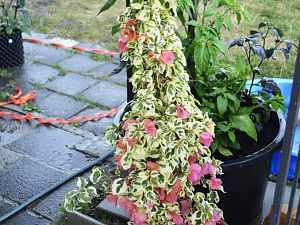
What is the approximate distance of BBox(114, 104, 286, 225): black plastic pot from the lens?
2.21 m

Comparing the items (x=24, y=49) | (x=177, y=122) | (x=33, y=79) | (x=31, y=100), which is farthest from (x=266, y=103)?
(x=24, y=49)

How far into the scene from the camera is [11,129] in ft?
11.3

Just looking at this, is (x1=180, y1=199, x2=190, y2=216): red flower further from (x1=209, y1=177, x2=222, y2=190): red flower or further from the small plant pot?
the small plant pot

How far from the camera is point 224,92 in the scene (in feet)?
7.47

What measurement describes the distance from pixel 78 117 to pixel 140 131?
174 cm

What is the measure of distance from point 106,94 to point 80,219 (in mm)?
1643

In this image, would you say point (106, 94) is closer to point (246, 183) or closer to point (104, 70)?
point (104, 70)

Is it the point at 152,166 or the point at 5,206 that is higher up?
the point at 152,166

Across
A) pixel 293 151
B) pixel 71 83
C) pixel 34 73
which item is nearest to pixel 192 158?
pixel 293 151

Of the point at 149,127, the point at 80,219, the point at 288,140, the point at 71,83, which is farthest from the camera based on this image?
the point at 71,83

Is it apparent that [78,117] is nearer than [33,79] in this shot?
Yes

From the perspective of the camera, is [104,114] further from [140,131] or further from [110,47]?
[140,131]

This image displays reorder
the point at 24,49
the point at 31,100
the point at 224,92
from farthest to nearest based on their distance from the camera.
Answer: the point at 24,49 < the point at 31,100 < the point at 224,92

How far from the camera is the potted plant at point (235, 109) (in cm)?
222
